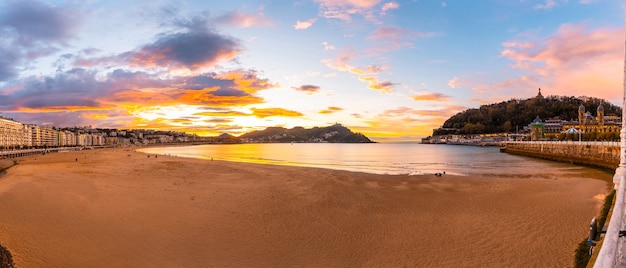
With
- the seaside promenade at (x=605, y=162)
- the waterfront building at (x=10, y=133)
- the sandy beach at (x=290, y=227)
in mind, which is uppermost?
the waterfront building at (x=10, y=133)

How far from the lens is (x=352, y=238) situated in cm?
1162

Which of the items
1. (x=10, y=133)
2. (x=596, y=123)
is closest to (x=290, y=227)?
(x=10, y=133)

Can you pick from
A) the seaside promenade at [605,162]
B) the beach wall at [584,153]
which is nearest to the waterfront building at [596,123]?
the seaside promenade at [605,162]

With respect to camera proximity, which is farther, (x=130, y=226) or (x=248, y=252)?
(x=130, y=226)

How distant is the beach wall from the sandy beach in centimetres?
2750

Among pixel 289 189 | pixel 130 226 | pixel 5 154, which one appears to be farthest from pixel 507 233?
pixel 5 154

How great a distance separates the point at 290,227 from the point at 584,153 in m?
55.1

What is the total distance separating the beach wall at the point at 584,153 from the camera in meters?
41.0

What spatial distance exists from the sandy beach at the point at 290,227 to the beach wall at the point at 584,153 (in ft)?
90.2

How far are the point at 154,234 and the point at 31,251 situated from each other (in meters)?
3.28

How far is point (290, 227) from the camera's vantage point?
41.7ft

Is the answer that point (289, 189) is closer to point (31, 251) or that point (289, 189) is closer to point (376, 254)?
point (376, 254)

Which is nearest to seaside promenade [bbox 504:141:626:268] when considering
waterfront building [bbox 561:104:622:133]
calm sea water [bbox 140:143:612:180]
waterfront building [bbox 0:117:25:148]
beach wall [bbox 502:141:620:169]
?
beach wall [bbox 502:141:620:169]

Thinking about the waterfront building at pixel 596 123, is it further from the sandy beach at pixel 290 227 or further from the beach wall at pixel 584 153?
the sandy beach at pixel 290 227
